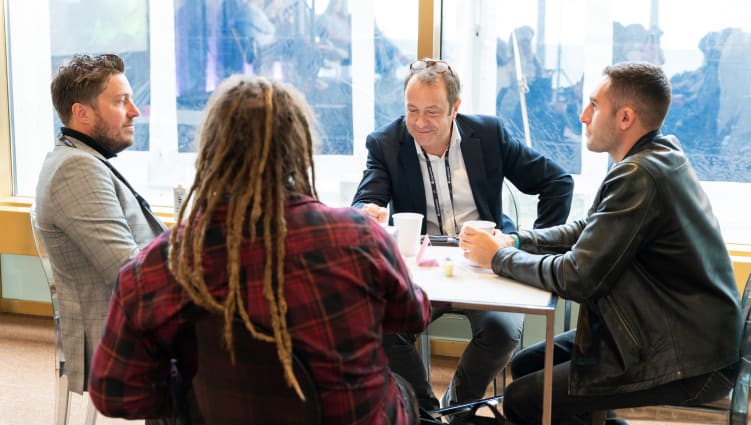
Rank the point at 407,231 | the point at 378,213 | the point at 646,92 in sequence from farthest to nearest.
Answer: the point at 378,213 < the point at 407,231 < the point at 646,92

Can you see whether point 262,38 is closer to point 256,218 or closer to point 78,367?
point 78,367

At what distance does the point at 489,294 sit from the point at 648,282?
1.26 feet

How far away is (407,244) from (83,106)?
1015mm

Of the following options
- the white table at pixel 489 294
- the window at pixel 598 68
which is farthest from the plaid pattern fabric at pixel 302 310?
A: the window at pixel 598 68

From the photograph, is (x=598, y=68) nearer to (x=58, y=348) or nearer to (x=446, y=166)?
(x=446, y=166)

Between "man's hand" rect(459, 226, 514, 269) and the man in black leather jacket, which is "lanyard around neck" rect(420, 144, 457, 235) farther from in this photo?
the man in black leather jacket

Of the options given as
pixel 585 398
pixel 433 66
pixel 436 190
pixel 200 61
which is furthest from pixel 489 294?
pixel 200 61

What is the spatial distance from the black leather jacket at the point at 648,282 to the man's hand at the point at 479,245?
169 mm

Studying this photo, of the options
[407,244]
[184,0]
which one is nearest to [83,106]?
[407,244]

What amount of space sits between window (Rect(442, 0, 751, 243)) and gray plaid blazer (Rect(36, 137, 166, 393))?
70.9 inches

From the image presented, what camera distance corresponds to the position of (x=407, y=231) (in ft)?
7.38

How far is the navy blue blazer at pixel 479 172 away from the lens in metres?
2.82

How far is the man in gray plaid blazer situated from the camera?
7.09 ft

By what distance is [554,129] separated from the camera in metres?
3.49
